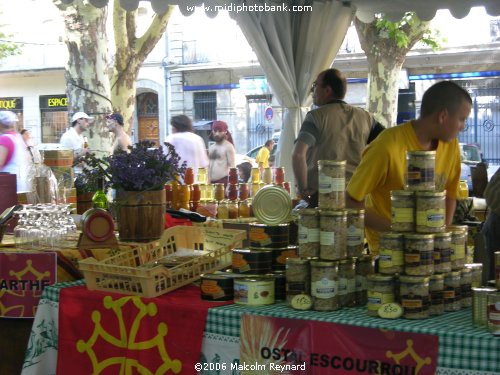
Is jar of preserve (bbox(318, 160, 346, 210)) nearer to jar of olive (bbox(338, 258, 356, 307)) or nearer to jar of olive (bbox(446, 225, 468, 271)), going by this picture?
jar of olive (bbox(338, 258, 356, 307))

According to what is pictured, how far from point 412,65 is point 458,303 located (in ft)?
63.0

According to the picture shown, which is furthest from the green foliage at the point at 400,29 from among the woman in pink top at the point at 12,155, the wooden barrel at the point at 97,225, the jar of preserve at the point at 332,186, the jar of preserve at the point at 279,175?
the jar of preserve at the point at 332,186

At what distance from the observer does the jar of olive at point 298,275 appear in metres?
2.61

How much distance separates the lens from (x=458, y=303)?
8.54 ft

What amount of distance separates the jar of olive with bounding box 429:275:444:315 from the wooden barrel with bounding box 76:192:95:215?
2.62m

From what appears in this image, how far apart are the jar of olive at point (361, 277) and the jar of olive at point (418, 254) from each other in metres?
0.24

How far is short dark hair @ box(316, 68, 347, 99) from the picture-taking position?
5.22 metres

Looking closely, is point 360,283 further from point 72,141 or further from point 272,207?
point 72,141

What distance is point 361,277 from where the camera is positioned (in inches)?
106

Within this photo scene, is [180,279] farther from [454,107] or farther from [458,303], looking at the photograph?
[454,107]

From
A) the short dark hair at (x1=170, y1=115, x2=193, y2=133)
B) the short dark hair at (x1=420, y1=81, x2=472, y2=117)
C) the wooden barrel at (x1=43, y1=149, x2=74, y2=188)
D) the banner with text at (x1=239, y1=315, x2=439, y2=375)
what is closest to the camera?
the banner with text at (x1=239, y1=315, x2=439, y2=375)

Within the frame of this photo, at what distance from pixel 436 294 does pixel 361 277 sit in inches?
11.0

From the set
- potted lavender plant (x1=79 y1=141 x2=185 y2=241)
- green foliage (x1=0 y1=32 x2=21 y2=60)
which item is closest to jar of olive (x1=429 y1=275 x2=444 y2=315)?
potted lavender plant (x1=79 y1=141 x2=185 y2=241)

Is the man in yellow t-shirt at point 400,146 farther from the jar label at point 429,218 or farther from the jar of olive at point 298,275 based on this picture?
the jar of olive at point 298,275
